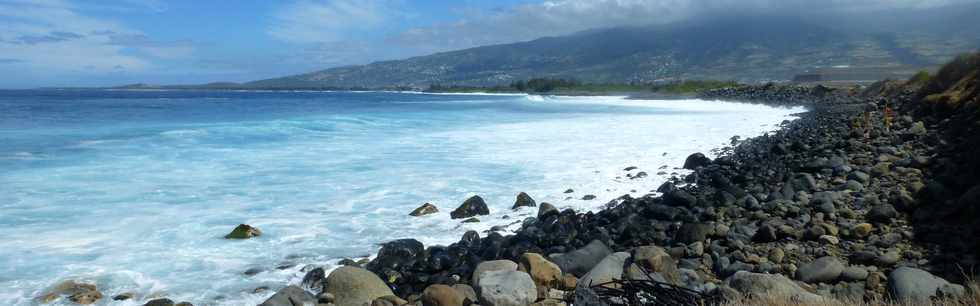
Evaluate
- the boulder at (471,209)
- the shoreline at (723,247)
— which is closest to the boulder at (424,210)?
the boulder at (471,209)

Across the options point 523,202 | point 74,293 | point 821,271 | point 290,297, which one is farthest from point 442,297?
point 523,202

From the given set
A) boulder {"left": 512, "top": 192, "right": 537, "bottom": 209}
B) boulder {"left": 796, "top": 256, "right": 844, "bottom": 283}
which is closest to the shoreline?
boulder {"left": 796, "top": 256, "right": 844, "bottom": 283}

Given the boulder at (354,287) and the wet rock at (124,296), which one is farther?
the wet rock at (124,296)

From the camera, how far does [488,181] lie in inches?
453

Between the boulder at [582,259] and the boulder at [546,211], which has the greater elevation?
the boulder at [582,259]

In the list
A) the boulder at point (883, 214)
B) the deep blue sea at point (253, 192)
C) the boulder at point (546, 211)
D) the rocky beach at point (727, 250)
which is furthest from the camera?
the boulder at point (546, 211)

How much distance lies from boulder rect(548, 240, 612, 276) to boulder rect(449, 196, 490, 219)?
2976mm

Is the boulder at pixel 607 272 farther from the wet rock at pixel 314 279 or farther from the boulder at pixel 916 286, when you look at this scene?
the wet rock at pixel 314 279

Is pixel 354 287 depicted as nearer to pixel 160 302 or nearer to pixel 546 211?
pixel 160 302

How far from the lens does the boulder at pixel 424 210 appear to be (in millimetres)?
8703

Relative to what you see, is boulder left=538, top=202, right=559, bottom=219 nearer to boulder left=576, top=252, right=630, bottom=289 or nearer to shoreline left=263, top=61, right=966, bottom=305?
shoreline left=263, top=61, right=966, bottom=305

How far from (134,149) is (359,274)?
1444cm

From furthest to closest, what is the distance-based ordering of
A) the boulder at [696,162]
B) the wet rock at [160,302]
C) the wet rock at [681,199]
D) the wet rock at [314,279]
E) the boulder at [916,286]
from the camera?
the boulder at [696,162], the wet rock at [681,199], the wet rock at [314,279], the wet rock at [160,302], the boulder at [916,286]

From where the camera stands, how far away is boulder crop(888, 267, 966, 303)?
11.9 ft
